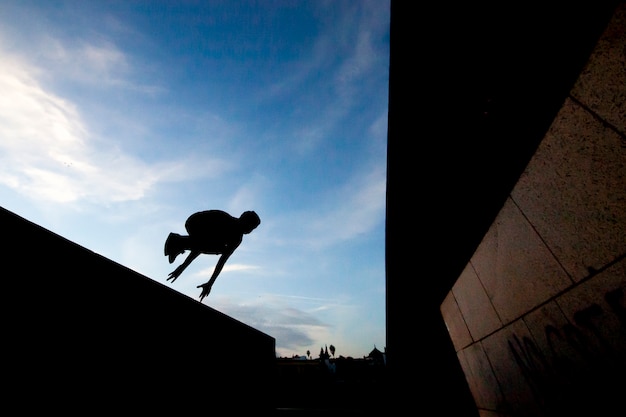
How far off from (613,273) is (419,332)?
14.6ft

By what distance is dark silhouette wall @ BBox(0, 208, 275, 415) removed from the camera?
137 centimetres

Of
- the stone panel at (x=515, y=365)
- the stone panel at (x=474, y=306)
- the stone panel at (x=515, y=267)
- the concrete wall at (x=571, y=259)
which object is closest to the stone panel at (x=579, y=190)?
the concrete wall at (x=571, y=259)

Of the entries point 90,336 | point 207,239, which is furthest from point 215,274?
point 90,336

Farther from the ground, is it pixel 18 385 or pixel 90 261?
pixel 90 261

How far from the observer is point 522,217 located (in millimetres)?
2195

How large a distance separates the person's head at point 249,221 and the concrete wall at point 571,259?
488cm

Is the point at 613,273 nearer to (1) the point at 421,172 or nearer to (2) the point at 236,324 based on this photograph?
(1) the point at 421,172

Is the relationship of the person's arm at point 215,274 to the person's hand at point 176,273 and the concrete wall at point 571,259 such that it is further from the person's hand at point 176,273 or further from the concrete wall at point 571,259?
the concrete wall at point 571,259

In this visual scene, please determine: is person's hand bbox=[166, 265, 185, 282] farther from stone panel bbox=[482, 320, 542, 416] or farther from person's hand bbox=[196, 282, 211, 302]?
stone panel bbox=[482, 320, 542, 416]

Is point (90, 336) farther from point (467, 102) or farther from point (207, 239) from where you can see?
point (207, 239)

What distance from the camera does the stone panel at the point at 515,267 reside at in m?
2.03

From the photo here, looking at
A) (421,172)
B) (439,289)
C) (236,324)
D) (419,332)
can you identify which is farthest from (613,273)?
(419,332)

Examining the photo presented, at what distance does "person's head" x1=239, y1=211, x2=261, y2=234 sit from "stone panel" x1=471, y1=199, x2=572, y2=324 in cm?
483

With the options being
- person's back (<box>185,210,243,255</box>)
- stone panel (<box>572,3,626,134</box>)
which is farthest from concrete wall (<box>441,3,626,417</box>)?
person's back (<box>185,210,243,255</box>)
